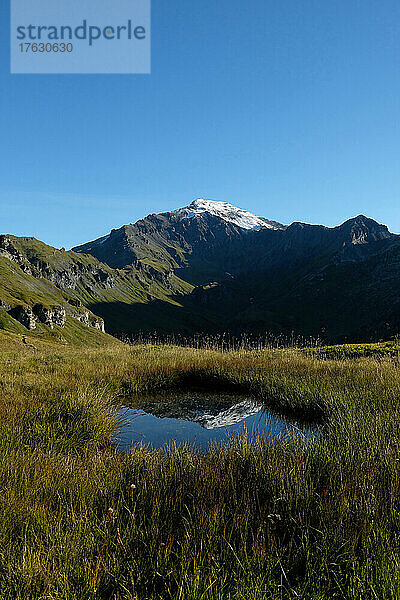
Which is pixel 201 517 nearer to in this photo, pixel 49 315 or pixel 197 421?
pixel 197 421

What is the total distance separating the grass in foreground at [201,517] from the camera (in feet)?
9.16

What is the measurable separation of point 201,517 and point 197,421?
578 centimetres

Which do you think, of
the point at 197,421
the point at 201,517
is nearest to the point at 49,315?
the point at 197,421

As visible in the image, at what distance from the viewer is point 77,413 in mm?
7328

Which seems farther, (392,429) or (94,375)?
(94,375)

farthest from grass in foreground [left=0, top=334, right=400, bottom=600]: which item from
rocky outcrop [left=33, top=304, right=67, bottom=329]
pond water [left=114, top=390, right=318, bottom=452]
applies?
rocky outcrop [left=33, top=304, right=67, bottom=329]

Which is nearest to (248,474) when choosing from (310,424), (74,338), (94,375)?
(310,424)

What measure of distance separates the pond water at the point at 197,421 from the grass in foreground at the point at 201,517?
1276 mm

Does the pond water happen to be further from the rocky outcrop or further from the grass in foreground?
the rocky outcrop

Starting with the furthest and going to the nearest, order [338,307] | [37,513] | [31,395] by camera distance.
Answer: [338,307] → [31,395] → [37,513]

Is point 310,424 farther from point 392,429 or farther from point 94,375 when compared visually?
point 94,375

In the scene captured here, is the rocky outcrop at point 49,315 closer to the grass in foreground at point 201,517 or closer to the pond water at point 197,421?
the pond water at point 197,421

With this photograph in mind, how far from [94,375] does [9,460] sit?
7442 mm

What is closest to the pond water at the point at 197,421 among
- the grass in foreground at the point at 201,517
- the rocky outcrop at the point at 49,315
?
the grass in foreground at the point at 201,517
